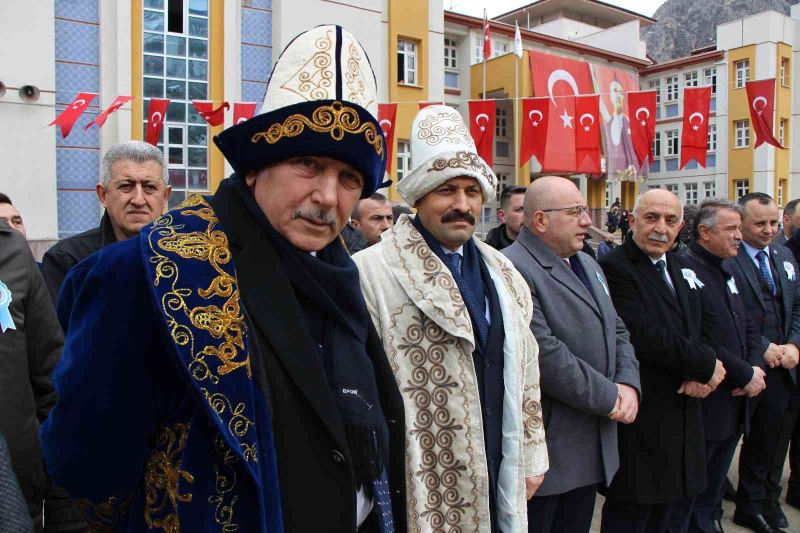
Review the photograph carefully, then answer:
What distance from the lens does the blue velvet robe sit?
1198 millimetres

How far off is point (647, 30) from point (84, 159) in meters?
74.2

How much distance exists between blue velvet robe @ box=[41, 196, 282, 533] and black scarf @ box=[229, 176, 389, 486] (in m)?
0.19

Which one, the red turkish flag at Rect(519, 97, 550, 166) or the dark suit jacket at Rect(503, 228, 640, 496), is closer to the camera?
the dark suit jacket at Rect(503, 228, 640, 496)

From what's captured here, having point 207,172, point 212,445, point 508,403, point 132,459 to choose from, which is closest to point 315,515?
point 212,445

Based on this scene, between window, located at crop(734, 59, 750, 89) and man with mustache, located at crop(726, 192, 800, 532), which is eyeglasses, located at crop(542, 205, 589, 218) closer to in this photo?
man with mustache, located at crop(726, 192, 800, 532)

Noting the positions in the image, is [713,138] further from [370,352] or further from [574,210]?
[370,352]

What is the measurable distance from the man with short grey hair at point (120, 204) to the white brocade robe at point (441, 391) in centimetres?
106

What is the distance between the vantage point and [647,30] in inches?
2879

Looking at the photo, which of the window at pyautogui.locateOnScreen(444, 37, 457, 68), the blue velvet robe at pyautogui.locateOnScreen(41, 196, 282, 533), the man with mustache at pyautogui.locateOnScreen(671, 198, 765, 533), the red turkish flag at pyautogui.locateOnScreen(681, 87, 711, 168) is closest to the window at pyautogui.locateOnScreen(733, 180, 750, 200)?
the window at pyautogui.locateOnScreen(444, 37, 457, 68)

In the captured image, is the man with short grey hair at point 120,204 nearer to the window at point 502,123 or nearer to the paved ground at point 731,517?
the paved ground at point 731,517

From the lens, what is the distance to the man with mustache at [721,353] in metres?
3.80

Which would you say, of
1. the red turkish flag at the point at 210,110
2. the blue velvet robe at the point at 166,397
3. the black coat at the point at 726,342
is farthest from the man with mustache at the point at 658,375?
the red turkish flag at the point at 210,110

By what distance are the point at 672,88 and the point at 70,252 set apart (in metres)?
37.7

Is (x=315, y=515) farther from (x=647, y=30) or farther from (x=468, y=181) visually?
(x=647, y=30)
